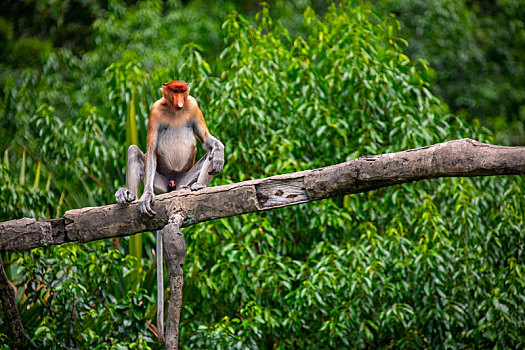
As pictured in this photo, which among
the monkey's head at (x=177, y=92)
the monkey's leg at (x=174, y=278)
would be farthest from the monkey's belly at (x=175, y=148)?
the monkey's leg at (x=174, y=278)

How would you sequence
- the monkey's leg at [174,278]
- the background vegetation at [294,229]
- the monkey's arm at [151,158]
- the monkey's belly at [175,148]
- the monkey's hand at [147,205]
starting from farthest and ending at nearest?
the background vegetation at [294,229], the monkey's belly at [175,148], the monkey's arm at [151,158], the monkey's hand at [147,205], the monkey's leg at [174,278]

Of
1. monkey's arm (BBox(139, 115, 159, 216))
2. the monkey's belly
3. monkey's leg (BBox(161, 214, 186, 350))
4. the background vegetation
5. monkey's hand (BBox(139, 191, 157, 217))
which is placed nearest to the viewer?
monkey's leg (BBox(161, 214, 186, 350))

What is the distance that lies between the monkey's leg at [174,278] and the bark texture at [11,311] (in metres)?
0.94

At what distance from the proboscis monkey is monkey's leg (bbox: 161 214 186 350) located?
0.64 m

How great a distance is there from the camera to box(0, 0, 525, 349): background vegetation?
Answer: 3803mm

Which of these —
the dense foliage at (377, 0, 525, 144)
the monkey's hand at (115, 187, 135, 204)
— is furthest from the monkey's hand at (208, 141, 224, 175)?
the dense foliage at (377, 0, 525, 144)

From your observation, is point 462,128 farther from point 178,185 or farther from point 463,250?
point 178,185

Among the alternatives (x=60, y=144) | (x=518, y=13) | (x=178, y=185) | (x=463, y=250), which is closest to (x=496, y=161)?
(x=178, y=185)

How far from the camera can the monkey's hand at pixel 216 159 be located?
2.87 m

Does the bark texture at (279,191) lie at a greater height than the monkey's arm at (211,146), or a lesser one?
lesser

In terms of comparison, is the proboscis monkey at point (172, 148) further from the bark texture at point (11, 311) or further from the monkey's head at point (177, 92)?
the bark texture at point (11, 311)

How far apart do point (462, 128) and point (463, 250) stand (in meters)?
0.98

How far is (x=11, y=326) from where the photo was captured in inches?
115

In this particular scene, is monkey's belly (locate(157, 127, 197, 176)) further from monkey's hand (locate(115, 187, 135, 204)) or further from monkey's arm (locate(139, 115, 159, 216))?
monkey's hand (locate(115, 187, 135, 204))
